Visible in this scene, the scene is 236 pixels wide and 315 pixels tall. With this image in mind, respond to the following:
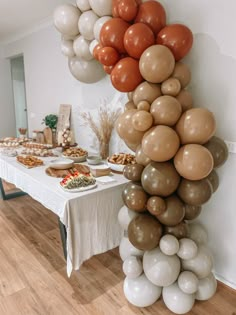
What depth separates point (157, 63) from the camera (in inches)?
57.1

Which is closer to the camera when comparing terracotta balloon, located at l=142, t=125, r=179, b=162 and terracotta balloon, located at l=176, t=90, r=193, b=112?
terracotta balloon, located at l=142, t=125, r=179, b=162

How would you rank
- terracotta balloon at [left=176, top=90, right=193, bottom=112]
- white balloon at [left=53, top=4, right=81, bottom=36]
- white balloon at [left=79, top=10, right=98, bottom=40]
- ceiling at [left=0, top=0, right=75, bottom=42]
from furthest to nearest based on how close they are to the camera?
ceiling at [left=0, top=0, right=75, bottom=42] → white balloon at [left=53, top=4, right=81, bottom=36] → white balloon at [left=79, top=10, right=98, bottom=40] → terracotta balloon at [left=176, top=90, right=193, bottom=112]

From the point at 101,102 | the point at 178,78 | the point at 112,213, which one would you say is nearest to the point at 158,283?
the point at 112,213

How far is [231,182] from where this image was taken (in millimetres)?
1730

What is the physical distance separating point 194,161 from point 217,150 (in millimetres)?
287

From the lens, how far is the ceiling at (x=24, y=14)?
110 inches

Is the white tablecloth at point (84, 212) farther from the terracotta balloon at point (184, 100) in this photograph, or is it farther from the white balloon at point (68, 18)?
the white balloon at point (68, 18)

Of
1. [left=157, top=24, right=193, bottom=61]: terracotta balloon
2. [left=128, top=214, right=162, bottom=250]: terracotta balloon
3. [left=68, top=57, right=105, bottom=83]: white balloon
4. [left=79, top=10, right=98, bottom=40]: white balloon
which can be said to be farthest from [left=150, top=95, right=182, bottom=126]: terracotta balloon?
[left=68, top=57, right=105, bottom=83]: white balloon

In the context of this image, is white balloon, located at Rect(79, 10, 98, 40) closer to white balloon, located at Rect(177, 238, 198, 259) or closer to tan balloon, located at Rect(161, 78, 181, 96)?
tan balloon, located at Rect(161, 78, 181, 96)

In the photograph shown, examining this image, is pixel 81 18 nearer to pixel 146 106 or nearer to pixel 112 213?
pixel 146 106

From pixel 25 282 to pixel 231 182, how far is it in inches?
65.7

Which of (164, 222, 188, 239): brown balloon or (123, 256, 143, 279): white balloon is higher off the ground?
(164, 222, 188, 239): brown balloon

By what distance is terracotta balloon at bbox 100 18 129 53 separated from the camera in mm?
1646

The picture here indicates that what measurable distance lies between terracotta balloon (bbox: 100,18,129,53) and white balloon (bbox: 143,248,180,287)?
54.4 inches
